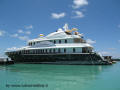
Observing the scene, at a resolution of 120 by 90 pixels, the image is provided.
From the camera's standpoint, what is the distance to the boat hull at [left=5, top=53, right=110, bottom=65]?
2392 centimetres

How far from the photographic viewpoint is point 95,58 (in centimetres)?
2370

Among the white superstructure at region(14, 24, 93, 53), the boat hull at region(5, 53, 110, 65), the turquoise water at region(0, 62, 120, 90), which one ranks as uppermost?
the white superstructure at region(14, 24, 93, 53)

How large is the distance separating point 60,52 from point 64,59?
1.83 metres

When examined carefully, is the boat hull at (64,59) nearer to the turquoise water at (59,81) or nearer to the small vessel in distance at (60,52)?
the small vessel in distance at (60,52)

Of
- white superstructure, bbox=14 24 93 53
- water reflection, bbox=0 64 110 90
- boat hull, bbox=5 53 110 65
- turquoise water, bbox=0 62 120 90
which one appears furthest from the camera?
white superstructure, bbox=14 24 93 53

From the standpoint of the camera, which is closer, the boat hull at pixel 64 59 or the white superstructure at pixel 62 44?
the boat hull at pixel 64 59

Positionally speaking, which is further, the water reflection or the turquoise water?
the water reflection

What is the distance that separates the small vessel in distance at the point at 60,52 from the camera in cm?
2422

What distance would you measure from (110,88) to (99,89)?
34.2 inches

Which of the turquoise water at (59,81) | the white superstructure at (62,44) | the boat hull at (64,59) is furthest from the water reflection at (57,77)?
the white superstructure at (62,44)

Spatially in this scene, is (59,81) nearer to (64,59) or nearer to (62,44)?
(64,59)

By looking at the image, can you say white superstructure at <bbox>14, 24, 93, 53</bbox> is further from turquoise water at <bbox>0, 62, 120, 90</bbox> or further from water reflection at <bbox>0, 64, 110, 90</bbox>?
turquoise water at <bbox>0, 62, 120, 90</bbox>

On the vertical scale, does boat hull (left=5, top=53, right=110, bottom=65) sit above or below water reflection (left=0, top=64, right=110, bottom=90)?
above

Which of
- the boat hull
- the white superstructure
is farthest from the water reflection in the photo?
the white superstructure
